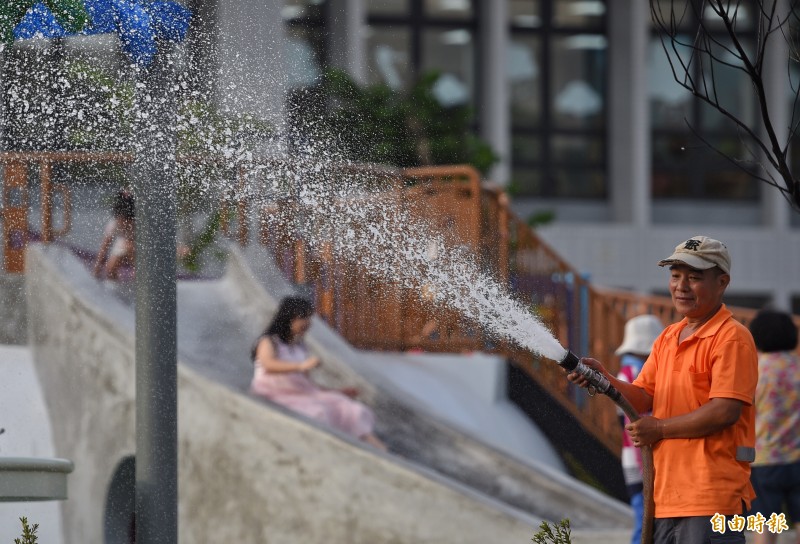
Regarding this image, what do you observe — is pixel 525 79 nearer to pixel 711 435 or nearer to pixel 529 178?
pixel 529 178

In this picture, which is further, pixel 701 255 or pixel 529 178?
pixel 529 178

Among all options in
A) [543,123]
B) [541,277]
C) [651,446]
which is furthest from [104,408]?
[543,123]

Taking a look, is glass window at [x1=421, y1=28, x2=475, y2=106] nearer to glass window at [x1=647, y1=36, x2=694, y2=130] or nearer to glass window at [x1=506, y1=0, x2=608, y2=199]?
glass window at [x1=506, y1=0, x2=608, y2=199]

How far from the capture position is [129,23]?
6.55 m

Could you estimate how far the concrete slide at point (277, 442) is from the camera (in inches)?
325

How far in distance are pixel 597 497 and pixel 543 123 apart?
14.6 meters

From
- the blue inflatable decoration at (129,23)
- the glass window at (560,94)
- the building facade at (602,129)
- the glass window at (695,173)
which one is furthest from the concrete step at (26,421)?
the glass window at (695,173)

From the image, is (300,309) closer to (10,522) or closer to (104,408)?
(104,408)

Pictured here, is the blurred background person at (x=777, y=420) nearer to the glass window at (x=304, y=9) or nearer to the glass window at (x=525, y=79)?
the glass window at (x=304, y=9)

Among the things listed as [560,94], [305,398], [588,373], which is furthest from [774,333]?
[560,94]

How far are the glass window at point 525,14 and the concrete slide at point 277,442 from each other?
13092 millimetres

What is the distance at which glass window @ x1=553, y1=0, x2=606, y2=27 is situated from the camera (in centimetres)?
2288

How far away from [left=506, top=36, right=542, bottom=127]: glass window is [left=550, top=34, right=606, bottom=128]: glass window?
266mm

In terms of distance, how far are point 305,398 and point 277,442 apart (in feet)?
1.45
